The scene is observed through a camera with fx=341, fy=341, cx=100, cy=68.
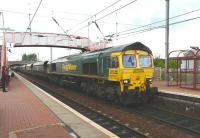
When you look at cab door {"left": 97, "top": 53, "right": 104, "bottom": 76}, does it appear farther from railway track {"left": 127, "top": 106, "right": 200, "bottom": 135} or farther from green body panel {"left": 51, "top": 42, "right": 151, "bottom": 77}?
railway track {"left": 127, "top": 106, "right": 200, "bottom": 135}

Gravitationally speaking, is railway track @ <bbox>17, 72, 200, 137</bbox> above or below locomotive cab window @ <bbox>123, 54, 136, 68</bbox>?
below

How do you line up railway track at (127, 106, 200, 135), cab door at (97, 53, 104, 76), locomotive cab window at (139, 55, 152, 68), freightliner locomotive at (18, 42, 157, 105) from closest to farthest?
railway track at (127, 106, 200, 135), freightliner locomotive at (18, 42, 157, 105), locomotive cab window at (139, 55, 152, 68), cab door at (97, 53, 104, 76)

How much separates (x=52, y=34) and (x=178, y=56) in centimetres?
3014

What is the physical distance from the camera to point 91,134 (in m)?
9.73

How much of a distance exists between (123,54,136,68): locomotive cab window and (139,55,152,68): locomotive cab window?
0.47 m

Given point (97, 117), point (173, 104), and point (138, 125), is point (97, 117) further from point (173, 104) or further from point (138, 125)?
point (173, 104)

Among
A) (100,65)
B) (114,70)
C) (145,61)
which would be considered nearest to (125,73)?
(114,70)

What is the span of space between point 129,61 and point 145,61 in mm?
1140

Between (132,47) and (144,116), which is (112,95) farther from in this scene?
(144,116)

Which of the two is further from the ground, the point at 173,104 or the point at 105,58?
the point at 105,58

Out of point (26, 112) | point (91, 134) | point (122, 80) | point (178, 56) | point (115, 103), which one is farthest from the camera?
point (178, 56)

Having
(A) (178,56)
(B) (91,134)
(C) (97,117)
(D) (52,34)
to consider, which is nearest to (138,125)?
(C) (97,117)

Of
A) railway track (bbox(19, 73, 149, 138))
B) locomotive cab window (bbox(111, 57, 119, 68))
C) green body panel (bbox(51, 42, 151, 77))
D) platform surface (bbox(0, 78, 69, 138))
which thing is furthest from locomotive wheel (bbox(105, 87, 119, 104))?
platform surface (bbox(0, 78, 69, 138))

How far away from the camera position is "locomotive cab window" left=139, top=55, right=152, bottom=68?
17280 mm
